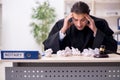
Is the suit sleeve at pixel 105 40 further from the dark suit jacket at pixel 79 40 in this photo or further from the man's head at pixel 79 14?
the man's head at pixel 79 14

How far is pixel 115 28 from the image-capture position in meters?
4.54

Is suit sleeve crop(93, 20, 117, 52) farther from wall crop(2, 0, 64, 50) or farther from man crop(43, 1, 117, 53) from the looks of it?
wall crop(2, 0, 64, 50)

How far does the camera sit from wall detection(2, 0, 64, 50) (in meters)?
4.67

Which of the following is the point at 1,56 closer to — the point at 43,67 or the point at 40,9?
the point at 43,67

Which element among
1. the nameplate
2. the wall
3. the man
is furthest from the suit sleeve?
the wall

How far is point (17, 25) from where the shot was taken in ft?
15.4

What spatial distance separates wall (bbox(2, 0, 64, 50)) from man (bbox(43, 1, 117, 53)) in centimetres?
265

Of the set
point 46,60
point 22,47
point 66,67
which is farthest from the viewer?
point 22,47

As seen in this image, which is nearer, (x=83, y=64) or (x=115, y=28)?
(x=83, y=64)

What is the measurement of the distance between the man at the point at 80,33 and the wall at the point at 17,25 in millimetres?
2648

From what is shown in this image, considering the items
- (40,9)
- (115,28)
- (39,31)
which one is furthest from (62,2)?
(115,28)

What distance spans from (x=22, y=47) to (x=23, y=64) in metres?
3.25

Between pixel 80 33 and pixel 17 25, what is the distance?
2900mm

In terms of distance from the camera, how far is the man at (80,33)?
1783 millimetres
